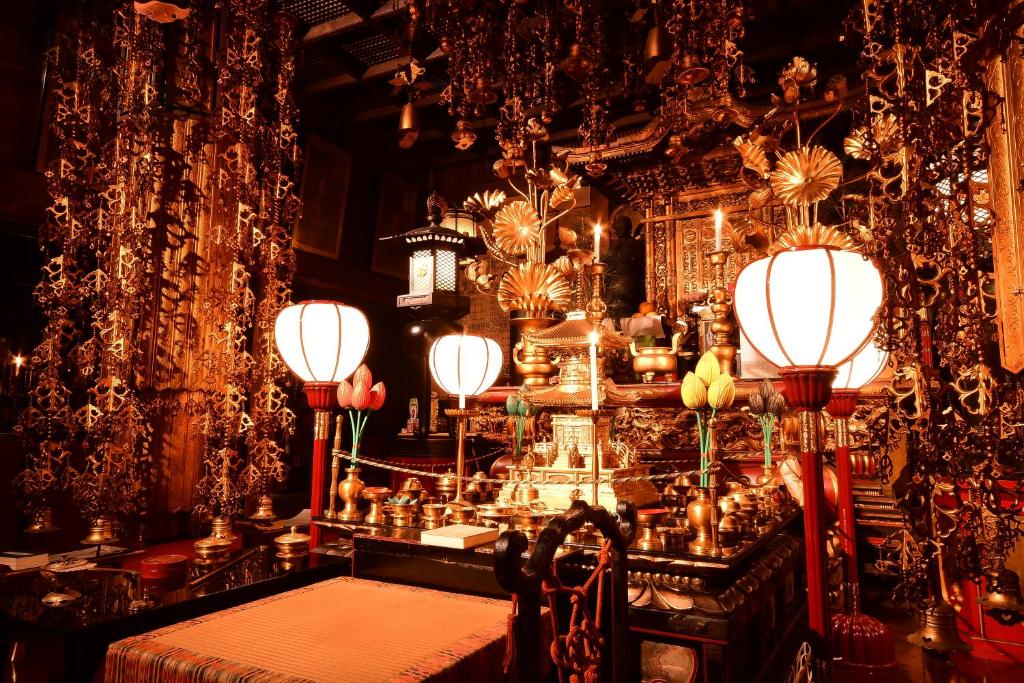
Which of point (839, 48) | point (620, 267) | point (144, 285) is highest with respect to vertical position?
point (839, 48)

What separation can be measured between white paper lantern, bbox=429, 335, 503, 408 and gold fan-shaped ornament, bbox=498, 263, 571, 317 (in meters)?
0.31

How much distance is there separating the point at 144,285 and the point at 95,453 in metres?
1.06

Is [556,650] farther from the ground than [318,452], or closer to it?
closer to it

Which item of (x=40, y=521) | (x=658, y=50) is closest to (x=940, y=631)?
(x=658, y=50)

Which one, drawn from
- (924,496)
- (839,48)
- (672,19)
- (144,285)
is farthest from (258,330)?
(839,48)

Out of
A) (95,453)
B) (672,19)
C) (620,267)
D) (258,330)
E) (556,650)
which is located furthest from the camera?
(620,267)

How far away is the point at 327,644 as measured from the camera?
136 cm

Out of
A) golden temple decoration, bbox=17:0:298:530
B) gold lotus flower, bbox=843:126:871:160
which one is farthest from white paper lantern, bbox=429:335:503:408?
golden temple decoration, bbox=17:0:298:530

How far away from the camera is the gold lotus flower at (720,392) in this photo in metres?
2.06

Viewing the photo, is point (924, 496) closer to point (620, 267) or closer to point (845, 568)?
point (845, 568)

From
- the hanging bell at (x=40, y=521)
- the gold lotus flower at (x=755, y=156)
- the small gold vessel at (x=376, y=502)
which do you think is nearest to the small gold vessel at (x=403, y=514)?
the small gold vessel at (x=376, y=502)

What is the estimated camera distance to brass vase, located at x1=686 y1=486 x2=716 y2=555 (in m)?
1.70

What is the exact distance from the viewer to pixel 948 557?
1625 millimetres

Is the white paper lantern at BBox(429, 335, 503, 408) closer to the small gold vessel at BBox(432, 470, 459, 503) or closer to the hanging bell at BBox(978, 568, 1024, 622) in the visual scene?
the small gold vessel at BBox(432, 470, 459, 503)
